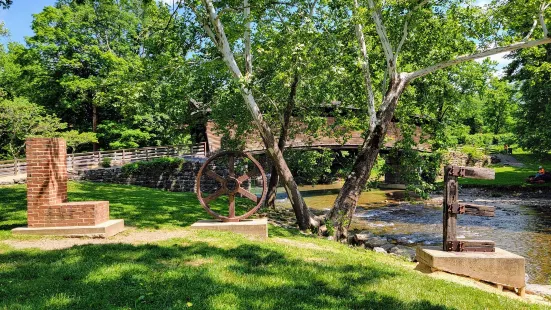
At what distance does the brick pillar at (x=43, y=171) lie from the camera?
7590 millimetres

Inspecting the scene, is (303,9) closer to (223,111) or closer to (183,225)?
(223,111)

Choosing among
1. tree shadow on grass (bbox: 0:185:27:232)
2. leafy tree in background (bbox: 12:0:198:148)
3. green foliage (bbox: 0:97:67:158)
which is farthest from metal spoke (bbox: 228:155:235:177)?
green foliage (bbox: 0:97:67:158)

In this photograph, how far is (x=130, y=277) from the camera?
15.7 feet

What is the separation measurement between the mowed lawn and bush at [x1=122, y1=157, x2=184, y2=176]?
670 inches

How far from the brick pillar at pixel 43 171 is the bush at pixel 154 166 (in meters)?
16.5

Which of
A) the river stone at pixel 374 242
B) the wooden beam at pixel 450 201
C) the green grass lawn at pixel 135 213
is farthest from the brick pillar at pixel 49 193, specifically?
the river stone at pixel 374 242

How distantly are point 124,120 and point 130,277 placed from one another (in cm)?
3145

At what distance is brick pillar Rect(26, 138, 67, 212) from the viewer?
7.59 metres

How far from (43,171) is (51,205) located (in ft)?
2.41

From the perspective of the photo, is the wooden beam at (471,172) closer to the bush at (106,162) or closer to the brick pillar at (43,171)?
the brick pillar at (43,171)

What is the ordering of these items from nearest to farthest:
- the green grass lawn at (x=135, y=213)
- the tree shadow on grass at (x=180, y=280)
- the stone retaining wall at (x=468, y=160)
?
the tree shadow on grass at (x=180, y=280) < the green grass lawn at (x=135, y=213) < the stone retaining wall at (x=468, y=160)

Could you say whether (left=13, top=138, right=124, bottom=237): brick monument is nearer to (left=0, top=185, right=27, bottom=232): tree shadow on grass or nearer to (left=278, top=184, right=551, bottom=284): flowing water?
(left=0, top=185, right=27, bottom=232): tree shadow on grass

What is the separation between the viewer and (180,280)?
4746 millimetres

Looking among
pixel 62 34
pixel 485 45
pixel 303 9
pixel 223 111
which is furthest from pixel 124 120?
pixel 485 45
